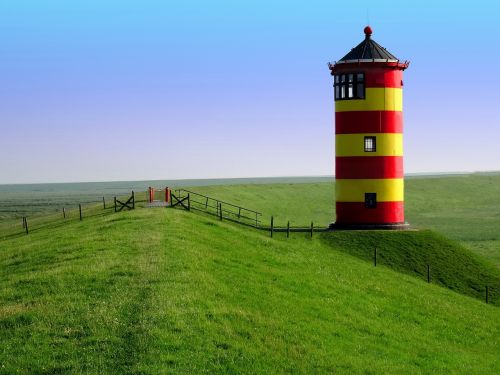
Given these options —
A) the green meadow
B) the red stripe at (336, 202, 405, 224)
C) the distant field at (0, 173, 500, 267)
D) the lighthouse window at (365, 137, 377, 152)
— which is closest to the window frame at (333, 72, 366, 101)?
the lighthouse window at (365, 137, 377, 152)

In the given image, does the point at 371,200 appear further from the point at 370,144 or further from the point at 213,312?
the point at 213,312

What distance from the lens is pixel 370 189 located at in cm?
4338

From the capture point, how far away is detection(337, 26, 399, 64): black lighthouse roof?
43.6 m

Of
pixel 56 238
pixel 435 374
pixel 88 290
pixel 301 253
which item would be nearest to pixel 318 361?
pixel 435 374

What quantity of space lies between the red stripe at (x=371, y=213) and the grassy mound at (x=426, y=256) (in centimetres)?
111

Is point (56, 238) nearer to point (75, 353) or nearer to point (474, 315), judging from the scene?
point (75, 353)

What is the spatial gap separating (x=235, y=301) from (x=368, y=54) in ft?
85.3

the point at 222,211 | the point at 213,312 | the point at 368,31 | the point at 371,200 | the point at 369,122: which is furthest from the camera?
the point at 222,211

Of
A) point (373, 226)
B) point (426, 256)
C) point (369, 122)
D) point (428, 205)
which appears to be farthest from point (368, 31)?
point (428, 205)

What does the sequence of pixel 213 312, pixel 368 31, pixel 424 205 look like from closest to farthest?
pixel 213 312 < pixel 368 31 < pixel 424 205

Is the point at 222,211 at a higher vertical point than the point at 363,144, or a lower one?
lower

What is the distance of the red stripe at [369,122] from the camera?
43125mm

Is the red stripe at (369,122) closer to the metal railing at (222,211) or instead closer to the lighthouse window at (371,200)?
the lighthouse window at (371,200)

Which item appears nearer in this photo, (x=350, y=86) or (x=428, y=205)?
(x=350, y=86)
